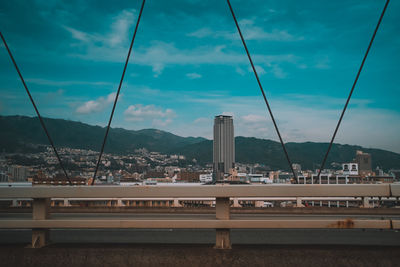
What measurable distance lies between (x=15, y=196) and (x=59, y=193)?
1.26 feet

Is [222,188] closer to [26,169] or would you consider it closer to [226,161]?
[26,169]

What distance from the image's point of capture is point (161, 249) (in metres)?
3.19

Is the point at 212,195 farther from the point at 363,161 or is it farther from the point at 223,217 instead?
the point at 363,161

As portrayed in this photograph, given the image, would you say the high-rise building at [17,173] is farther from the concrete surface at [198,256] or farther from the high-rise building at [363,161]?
the high-rise building at [363,161]

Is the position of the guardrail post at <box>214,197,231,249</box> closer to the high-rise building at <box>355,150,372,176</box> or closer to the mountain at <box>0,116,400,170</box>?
the mountain at <box>0,116,400,170</box>

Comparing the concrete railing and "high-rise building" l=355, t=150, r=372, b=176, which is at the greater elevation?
the concrete railing

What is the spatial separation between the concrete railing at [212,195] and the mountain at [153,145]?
48.7 ft

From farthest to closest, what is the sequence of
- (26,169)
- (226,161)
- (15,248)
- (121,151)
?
(226,161) → (121,151) → (26,169) → (15,248)

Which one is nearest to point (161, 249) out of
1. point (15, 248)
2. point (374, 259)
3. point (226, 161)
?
point (15, 248)

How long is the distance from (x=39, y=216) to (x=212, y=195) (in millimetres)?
1577

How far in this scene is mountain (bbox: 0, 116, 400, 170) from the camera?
35031 mm

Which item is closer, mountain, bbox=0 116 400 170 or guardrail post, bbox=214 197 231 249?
guardrail post, bbox=214 197 231 249

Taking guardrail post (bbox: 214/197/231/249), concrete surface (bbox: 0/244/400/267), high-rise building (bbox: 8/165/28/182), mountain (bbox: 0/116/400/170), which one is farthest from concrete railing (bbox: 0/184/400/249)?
high-rise building (bbox: 8/165/28/182)

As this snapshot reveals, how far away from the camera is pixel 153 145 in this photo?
139375 millimetres
